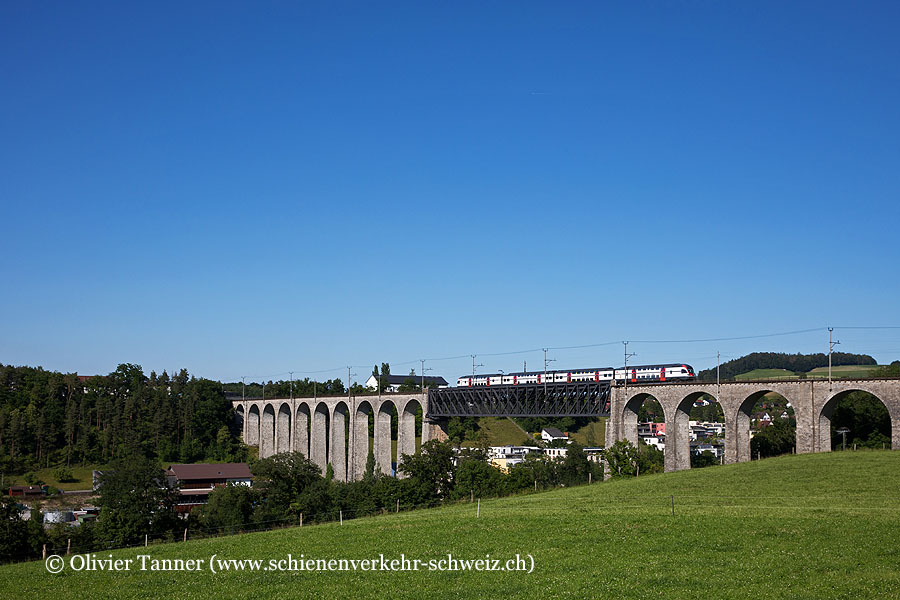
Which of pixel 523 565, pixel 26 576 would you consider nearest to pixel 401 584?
pixel 523 565

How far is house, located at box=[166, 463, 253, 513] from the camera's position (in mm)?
96125

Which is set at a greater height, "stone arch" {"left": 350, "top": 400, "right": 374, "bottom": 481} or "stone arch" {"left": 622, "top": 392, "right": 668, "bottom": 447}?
"stone arch" {"left": 622, "top": 392, "right": 668, "bottom": 447}

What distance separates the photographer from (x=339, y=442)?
107562 mm

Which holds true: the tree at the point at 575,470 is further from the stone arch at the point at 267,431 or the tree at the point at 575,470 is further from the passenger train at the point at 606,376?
the stone arch at the point at 267,431

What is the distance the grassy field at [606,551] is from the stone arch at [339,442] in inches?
2682

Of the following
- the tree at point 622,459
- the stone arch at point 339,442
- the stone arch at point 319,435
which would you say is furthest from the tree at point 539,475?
the stone arch at point 319,435

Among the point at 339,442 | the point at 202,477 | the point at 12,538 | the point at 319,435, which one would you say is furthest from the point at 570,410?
the point at 202,477

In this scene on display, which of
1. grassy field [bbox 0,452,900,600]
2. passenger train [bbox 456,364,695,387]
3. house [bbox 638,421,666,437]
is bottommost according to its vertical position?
house [bbox 638,421,666,437]

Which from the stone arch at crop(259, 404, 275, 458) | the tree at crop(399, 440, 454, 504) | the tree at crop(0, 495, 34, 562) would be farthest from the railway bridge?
the tree at crop(0, 495, 34, 562)

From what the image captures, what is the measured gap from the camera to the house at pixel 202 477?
9612cm

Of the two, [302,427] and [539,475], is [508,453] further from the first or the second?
[539,475]

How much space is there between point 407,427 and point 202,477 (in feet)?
98.3

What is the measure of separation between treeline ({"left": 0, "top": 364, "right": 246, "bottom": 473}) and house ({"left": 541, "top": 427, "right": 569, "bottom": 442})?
61529 millimetres

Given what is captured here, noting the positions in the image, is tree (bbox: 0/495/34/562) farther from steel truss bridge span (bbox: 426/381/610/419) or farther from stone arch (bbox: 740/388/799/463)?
stone arch (bbox: 740/388/799/463)
